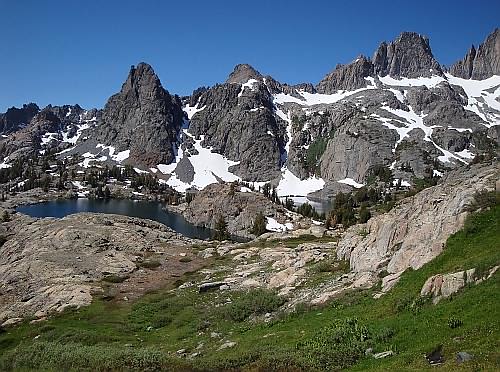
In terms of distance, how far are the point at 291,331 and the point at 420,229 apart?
1427cm

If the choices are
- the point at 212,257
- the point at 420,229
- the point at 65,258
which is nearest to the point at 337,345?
the point at 420,229

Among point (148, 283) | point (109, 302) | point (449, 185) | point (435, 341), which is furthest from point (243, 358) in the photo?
point (148, 283)

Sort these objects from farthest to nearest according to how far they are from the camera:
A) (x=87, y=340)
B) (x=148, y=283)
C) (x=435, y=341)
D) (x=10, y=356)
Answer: (x=148, y=283)
(x=87, y=340)
(x=10, y=356)
(x=435, y=341)

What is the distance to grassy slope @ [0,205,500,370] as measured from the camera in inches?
770

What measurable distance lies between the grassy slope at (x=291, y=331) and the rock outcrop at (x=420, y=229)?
171cm

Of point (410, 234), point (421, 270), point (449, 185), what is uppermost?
point (449, 185)

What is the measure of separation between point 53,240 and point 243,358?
248 ft

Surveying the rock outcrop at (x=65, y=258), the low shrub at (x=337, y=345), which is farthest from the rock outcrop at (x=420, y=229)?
the rock outcrop at (x=65, y=258)

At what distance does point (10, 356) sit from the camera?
35.2m

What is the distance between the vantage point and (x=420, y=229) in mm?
36219

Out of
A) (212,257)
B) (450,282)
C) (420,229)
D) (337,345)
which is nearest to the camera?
(337,345)

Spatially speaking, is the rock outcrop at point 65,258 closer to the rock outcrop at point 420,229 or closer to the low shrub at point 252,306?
the low shrub at point 252,306

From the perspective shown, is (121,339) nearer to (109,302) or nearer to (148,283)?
(109,302)

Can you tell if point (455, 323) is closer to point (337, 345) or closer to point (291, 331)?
point (337, 345)
